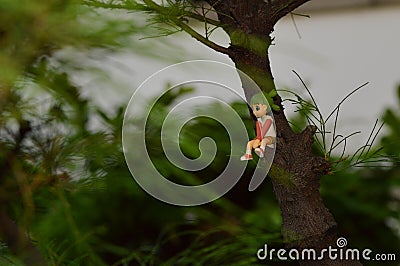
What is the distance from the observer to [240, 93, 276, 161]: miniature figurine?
0.34 m

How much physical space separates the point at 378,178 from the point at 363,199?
0.04 metres

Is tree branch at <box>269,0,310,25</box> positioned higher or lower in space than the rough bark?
higher

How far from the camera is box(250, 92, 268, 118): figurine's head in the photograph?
34 centimetres

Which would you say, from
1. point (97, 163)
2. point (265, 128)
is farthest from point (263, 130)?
point (97, 163)

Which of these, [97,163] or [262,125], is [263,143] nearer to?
[262,125]

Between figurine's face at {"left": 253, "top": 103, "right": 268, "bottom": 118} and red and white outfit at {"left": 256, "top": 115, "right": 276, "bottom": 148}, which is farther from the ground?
figurine's face at {"left": 253, "top": 103, "right": 268, "bottom": 118}

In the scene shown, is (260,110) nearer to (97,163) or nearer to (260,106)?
(260,106)

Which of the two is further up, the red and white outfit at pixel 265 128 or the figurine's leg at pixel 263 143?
the red and white outfit at pixel 265 128

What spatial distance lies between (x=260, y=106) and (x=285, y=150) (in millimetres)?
25

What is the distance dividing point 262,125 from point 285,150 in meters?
0.02

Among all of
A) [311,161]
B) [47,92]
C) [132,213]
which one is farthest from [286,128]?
[132,213]

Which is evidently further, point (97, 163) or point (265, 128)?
point (97, 163)

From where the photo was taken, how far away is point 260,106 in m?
0.34

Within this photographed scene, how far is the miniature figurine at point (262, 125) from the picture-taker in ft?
1.12
